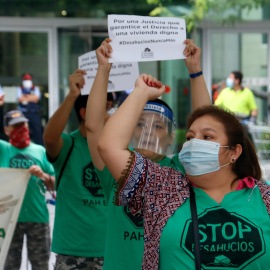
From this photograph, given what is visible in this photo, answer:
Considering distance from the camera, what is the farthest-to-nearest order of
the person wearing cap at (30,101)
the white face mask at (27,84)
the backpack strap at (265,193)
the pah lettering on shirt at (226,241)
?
the white face mask at (27,84), the person wearing cap at (30,101), the backpack strap at (265,193), the pah lettering on shirt at (226,241)

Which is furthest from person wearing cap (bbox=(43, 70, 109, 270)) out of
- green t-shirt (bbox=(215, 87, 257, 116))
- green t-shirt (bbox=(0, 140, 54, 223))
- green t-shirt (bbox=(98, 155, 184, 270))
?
green t-shirt (bbox=(215, 87, 257, 116))

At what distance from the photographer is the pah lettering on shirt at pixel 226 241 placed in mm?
2344

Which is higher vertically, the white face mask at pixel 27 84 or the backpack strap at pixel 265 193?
the white face mask at pixel 27 84

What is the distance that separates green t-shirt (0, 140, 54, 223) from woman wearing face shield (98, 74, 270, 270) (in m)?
2.91

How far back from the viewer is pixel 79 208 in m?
4.05

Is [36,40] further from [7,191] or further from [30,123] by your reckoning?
[7,191]

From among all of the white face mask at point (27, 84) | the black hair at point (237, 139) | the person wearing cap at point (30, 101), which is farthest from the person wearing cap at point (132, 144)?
the white face mask at point (27, 84)

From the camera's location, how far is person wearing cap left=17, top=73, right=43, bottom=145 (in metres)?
10.0

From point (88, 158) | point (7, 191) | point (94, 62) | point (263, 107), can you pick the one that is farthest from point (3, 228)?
point (263, 107)

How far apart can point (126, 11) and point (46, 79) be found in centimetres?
201

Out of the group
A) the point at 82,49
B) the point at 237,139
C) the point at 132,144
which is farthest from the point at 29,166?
the point at 82,49

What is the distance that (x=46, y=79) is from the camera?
1075 centimetres

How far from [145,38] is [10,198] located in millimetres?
2309

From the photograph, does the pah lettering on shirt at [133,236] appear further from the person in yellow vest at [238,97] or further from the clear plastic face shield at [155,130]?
the person in yellow vest at [238,97]
